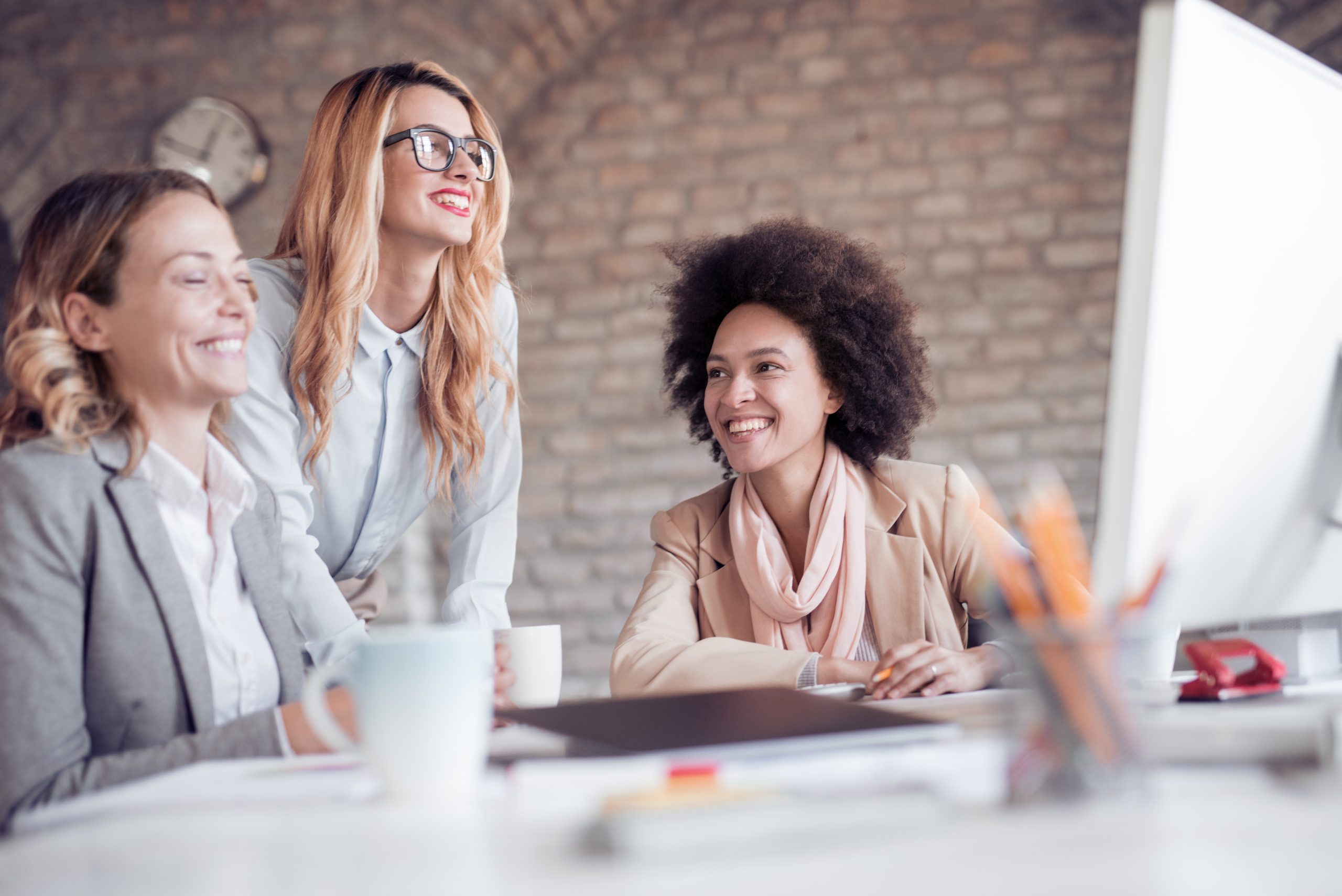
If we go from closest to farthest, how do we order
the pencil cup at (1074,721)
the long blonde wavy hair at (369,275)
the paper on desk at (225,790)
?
1. the pencil cup at (1074,721)
2. the paper on desk at (225,790)
3. the long blonde wavy hair at (369,275)

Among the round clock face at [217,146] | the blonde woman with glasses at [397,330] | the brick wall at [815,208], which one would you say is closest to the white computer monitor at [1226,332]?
the blonde woman with glasses at [397,330]

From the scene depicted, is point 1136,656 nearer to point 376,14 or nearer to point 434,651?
point 434,651

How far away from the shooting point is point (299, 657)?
49.1 inches

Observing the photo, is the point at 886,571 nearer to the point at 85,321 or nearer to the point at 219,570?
the point at 219,570

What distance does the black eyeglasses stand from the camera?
187 centimetres

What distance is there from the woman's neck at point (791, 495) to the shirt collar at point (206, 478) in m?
0.90

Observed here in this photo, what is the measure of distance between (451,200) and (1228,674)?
1.41m

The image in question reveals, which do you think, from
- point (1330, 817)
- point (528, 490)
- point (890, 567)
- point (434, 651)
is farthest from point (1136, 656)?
point (528, 490)


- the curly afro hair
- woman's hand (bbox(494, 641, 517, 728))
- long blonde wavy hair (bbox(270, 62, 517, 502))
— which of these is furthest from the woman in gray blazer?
the curly afro hair

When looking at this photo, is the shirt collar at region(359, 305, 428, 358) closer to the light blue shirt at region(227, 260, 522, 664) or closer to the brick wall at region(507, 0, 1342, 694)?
the light blue shirt at region(227, 260, 522, 664)

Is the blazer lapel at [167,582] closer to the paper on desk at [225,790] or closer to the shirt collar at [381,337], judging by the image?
the paper on desk at [225,790]

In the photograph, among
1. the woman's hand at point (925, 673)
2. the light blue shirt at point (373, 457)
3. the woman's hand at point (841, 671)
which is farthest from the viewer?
the light blue shirt at point (373, 457)

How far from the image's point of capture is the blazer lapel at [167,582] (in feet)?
3.39

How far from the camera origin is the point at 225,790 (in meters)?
0.72
